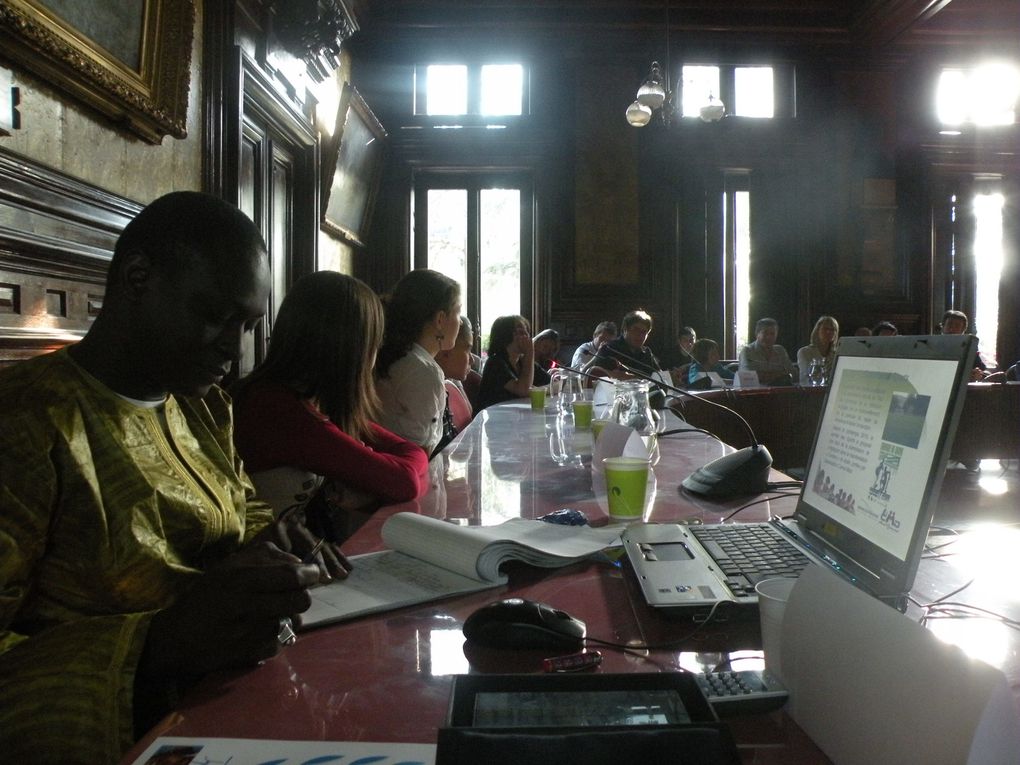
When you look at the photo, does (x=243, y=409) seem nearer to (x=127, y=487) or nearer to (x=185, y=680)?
(x=127, y=487)

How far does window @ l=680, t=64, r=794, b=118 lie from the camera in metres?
6.92

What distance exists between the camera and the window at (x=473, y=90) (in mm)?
Result: 6809

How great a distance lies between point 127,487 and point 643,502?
2.63 feet

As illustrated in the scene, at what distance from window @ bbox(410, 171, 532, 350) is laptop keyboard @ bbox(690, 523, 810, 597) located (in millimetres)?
5811

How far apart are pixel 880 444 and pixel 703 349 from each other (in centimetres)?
532

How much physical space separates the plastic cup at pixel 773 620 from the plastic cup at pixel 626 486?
0.57 metres

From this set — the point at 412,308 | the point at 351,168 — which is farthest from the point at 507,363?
the point at 351,168

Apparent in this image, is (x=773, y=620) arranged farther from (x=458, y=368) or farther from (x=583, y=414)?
(x=458, y=368)

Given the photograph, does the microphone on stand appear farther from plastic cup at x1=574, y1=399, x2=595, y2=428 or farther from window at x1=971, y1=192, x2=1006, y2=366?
window at x1=971, y1=192, x2=1006, y2=366

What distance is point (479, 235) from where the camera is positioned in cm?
691

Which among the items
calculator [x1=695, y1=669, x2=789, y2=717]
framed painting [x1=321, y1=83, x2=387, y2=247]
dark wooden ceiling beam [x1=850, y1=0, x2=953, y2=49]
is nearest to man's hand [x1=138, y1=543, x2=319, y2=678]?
calculator [x1=695, y1=669, x2=789, y2=717]

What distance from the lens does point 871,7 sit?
5.92 m

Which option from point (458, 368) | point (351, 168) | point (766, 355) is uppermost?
point (351, 168)

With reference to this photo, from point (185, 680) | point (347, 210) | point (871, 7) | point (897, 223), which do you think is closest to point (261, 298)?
point (185, 680)
